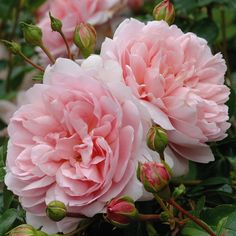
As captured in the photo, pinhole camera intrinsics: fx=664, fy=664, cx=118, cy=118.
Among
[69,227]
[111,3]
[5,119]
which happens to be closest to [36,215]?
[69,227]

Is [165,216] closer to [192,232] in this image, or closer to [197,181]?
[192,232]

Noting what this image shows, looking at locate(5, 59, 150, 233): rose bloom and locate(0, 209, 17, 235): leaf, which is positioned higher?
locate(5, 59, 150, 233): rose bloom

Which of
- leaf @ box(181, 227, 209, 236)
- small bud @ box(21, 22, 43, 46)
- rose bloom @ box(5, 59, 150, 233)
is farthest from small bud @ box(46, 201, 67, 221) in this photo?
small bud @ box(21, 22, 43, 46)

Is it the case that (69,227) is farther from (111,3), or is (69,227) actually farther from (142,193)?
(111,3)

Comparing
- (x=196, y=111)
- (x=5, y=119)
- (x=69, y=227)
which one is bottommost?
(x=5, y=119)

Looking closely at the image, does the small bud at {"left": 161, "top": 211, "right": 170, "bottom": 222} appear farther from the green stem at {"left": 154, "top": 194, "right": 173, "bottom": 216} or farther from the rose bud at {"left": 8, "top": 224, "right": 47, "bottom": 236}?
the rose bud at {"left": 8, "top": 224, "right": 47, "bottom": 236}

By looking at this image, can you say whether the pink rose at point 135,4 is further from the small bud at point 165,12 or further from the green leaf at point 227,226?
the green leaf at point 227,226

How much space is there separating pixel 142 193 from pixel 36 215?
122mm

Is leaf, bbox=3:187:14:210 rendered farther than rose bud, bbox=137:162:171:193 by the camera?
Yes

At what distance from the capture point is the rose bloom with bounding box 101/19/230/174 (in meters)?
0.71

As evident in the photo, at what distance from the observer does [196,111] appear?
2.31ft

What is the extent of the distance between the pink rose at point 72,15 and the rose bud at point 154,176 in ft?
1.54

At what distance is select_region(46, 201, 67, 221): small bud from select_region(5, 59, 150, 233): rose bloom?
0.06 ft

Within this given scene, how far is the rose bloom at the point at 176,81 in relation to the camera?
71cm
